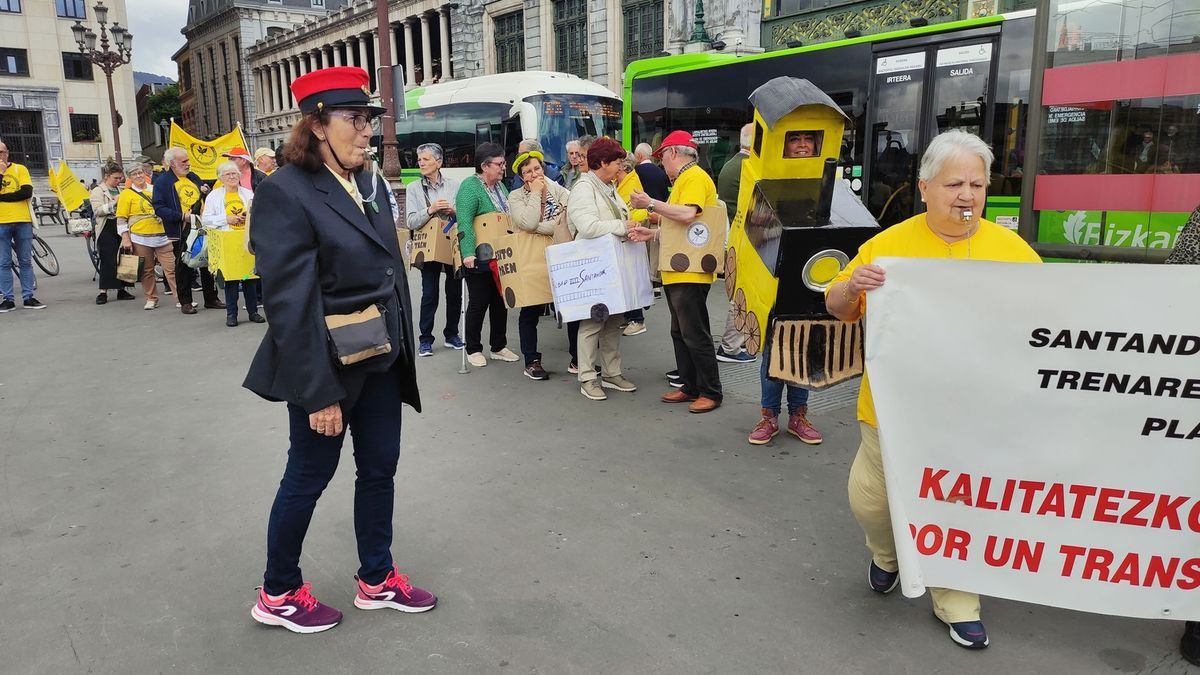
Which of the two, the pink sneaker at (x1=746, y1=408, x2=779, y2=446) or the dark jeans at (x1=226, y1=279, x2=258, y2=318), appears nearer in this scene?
the pink sneaker at (x1=746, y1=408, x2=779, y2=446)

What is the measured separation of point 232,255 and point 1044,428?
8.27m

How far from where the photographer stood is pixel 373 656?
2.85 metres

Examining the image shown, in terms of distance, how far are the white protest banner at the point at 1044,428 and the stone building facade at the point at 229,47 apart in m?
66.5

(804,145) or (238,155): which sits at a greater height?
(238,155)

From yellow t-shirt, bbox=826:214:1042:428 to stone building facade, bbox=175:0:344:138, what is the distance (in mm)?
66109

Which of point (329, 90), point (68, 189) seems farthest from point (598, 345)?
point (68, 189)

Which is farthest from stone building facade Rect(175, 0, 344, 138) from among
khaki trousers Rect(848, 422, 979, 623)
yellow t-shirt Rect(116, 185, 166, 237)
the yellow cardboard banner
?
khaki trousers Rect(848, 422, 979, 623)

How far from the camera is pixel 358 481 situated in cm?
306

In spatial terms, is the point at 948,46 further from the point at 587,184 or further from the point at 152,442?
the point at 152,442

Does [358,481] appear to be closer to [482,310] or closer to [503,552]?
[503,552]

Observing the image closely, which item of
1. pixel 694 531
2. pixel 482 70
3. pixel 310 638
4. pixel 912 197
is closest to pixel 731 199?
pixel 912 197

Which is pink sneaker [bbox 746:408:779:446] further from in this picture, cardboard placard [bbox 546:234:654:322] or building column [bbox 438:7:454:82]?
building column [bbox 438:7:454:82]

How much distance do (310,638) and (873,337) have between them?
87.7 inches

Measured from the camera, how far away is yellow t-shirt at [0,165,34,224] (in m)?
9.88
